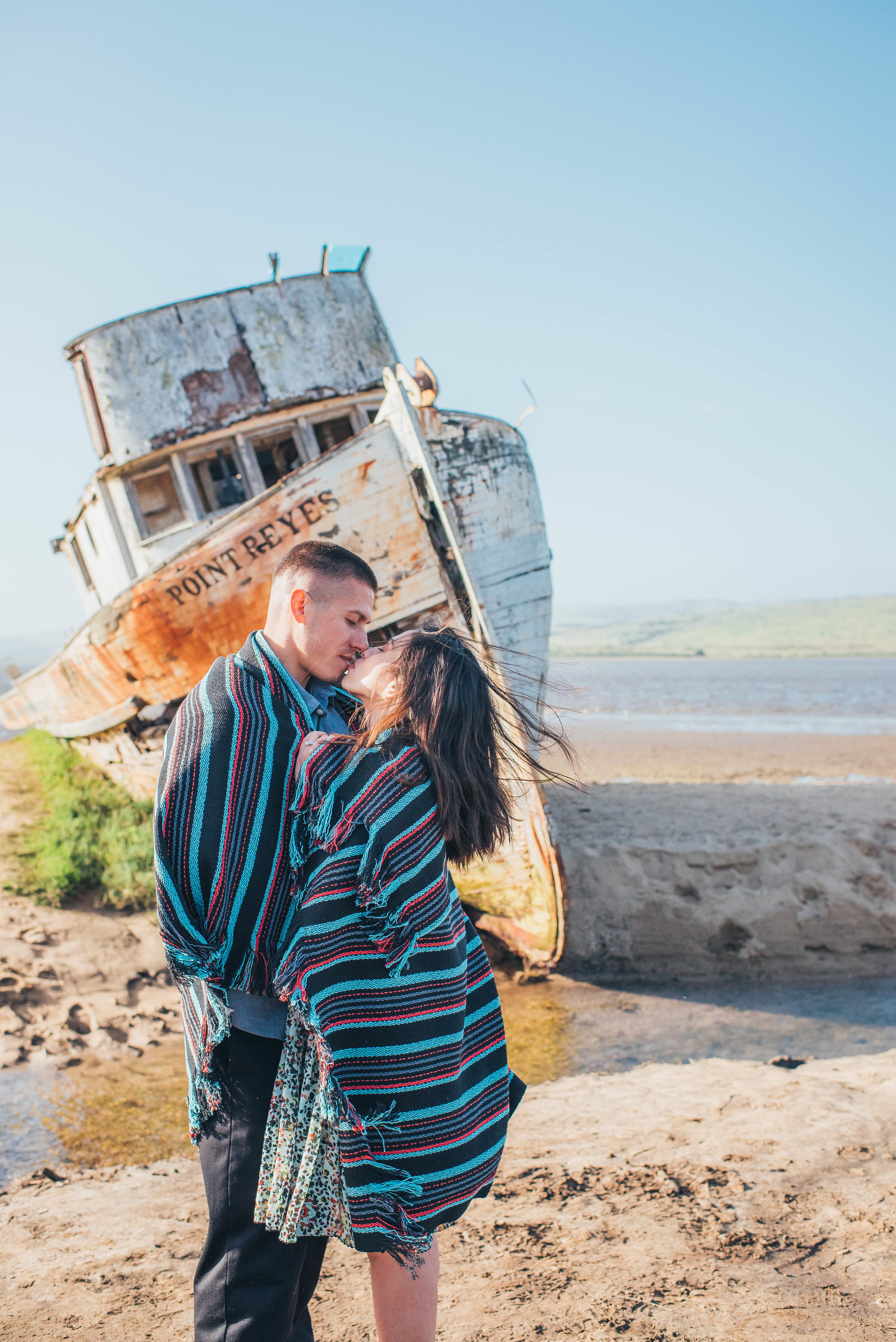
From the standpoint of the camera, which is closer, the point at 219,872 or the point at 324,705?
the point at 219,872

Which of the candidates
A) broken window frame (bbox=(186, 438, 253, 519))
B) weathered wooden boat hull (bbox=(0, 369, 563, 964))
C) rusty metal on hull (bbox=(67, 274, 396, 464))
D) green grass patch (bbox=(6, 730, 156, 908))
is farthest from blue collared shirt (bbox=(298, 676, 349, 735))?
rusty metal on hull (bbox=(67, 274, 396, 464))

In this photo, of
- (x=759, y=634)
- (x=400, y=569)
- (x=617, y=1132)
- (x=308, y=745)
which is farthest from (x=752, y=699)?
(x=759, y=634)

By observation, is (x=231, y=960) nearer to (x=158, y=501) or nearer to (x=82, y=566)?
(x=158, y=501)

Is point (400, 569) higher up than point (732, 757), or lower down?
higher up

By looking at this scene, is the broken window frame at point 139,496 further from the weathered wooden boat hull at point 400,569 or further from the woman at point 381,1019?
the woman at point 381,1019

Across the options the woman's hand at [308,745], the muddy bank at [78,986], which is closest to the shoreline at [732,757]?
the muddy bank at [78,986]

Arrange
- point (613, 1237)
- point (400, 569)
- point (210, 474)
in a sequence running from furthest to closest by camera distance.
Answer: point (210, 474)
point (400, 569)
point (613, 1237)

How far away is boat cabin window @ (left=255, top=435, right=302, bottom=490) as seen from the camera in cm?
796

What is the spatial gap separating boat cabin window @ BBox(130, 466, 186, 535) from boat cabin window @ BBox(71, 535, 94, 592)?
2.43m

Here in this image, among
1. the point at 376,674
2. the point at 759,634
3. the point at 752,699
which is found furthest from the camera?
the point at 759,634

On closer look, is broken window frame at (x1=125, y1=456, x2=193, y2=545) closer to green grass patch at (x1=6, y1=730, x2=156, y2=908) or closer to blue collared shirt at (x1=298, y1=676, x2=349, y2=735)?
green grass patch at (x1=6, y1=730, x2=156, y2=908)

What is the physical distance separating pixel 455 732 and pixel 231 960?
A: 0.58 metres

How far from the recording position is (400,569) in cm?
512

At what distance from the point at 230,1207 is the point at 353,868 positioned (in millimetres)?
653
